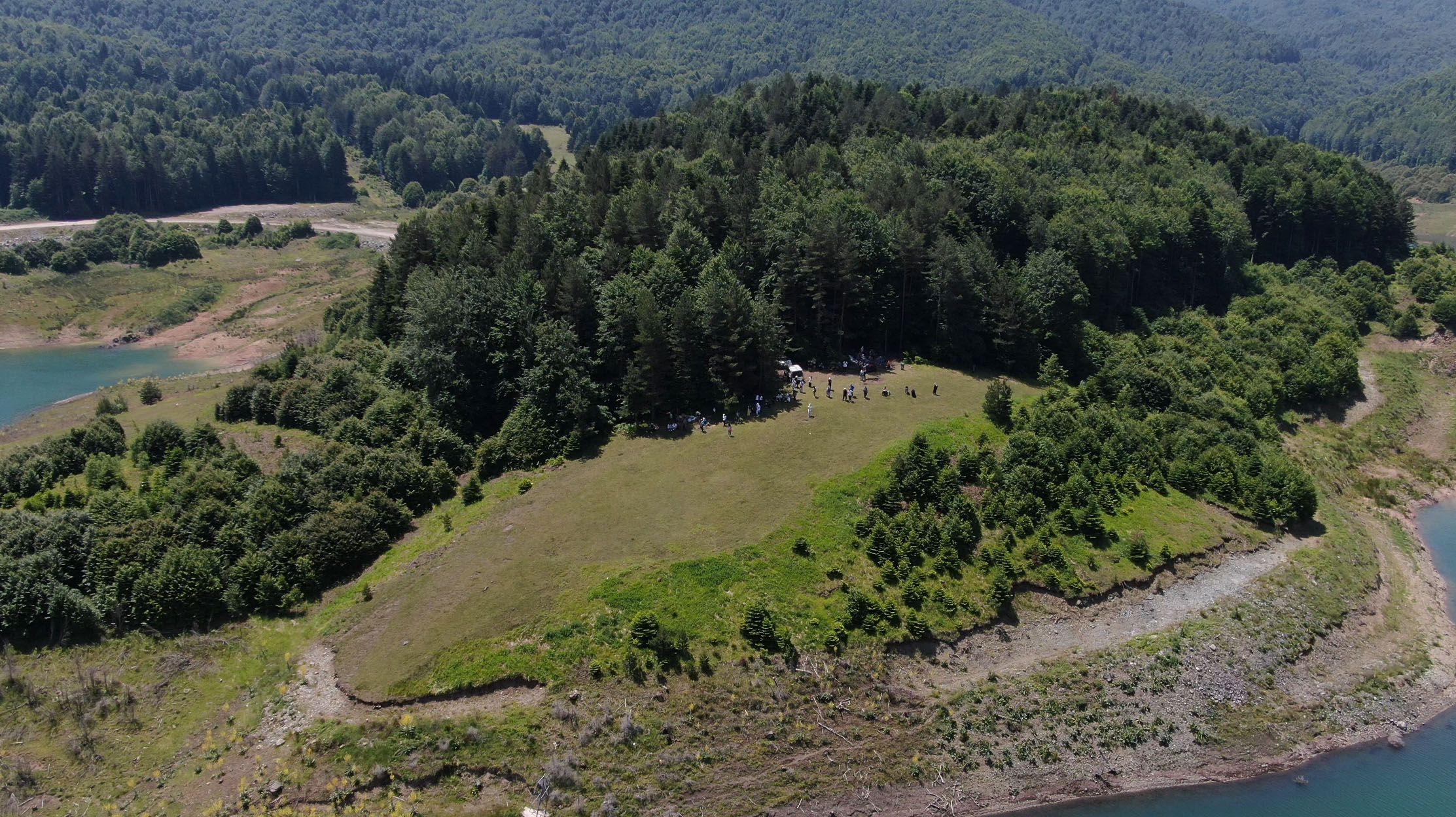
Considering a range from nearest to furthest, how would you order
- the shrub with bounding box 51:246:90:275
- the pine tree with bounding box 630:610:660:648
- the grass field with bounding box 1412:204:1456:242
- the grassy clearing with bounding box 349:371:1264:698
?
the grassy clearing with bounding box 349:371:1264:698 < the pine tree with bounding box 630:610:660:648 < the shrub with bounding box 51:246:90:275 < the grass field with bounding box 1412:204:1456:242

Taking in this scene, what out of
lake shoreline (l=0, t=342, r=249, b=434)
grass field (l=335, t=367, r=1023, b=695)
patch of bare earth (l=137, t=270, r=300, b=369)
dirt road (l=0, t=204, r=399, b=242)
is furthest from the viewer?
dirt road (l=0, t=204, r=399, b=242)

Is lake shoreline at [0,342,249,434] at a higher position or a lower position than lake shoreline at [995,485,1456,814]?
→ higher

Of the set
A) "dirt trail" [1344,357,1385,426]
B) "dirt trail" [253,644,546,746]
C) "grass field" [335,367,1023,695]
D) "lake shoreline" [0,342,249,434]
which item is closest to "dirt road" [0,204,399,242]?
"lake shoreline" [0,342,249,434]

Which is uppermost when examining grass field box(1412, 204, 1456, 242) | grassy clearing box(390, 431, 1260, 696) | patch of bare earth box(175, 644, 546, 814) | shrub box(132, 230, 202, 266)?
shrub box(132, 230, 202, 266)

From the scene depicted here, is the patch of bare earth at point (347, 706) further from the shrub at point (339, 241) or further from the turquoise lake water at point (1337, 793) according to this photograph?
the shrub at point (339, 241)

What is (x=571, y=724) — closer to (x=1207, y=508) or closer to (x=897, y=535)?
(x=897, y=535)

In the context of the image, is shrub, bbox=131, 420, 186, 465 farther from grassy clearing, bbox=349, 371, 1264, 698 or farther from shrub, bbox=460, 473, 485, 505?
grassy clearing, bbox=349, 371, 1264, 698
